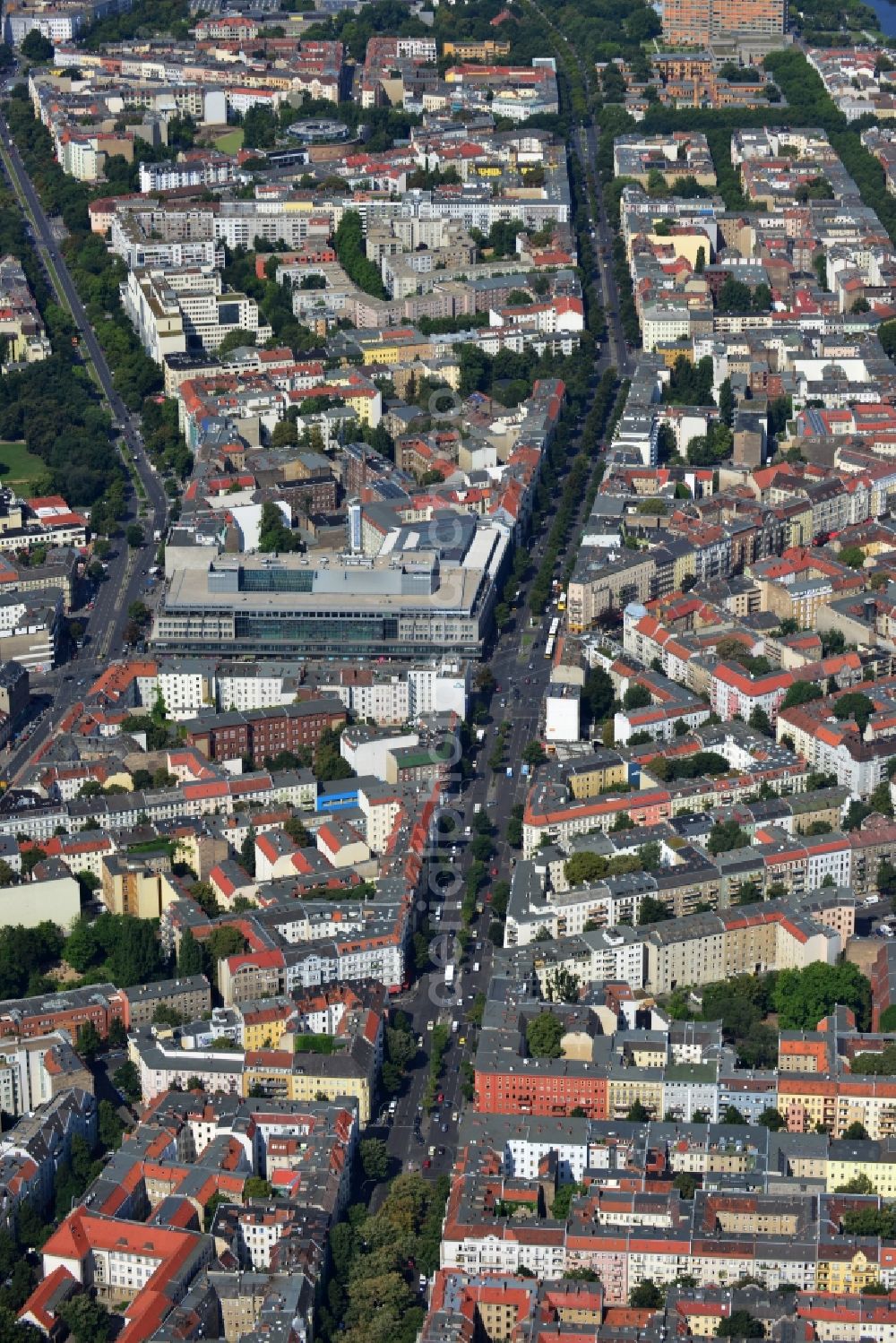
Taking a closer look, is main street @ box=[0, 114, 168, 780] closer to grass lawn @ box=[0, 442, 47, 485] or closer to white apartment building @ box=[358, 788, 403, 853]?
grass lawn @ box=[0, 442, 47, 485]

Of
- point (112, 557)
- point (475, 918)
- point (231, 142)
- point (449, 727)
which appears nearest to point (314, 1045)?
point (475, 918)

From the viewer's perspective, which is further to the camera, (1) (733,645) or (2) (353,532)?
(2) (353,532)

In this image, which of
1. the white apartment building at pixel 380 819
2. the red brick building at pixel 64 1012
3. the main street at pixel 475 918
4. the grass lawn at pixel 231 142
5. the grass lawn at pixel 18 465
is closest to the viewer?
the main street at pixel 475 918

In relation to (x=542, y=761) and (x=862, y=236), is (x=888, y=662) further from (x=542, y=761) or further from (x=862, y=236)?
(x=862, y=236)

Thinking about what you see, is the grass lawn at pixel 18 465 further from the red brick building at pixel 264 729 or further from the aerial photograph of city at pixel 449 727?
the red brick building at pixel 264 729

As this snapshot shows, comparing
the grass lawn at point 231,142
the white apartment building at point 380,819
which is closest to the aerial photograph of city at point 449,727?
the white apartment building at point 380,819

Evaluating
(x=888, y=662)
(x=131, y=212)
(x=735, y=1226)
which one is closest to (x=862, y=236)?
(x=131, y=212)
